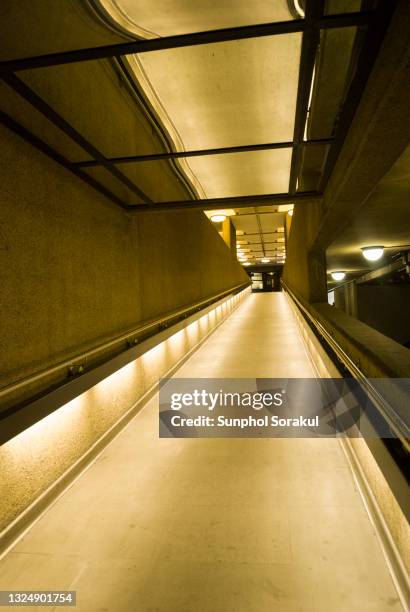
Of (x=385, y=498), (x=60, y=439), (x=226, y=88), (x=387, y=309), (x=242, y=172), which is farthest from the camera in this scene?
(x=387, y=309)

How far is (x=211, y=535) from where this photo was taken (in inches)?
80.6

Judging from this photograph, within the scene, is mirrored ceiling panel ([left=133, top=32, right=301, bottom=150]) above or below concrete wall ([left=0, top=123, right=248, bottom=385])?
above

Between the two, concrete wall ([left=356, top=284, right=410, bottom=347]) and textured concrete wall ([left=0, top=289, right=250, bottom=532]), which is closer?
textured concrete wall ([left=0, top=289, right=250, bottom=532])

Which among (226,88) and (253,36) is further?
(226,88)

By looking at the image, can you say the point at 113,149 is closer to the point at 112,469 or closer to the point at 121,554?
the point at 112,469

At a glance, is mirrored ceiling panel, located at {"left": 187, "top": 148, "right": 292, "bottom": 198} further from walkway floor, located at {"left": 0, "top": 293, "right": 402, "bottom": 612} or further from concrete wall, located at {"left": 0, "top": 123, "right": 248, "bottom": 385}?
walkway floor, located at {"left": 0, "top": 293, "right": 402, "bottom": 612}

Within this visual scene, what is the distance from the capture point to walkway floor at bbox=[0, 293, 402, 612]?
1675mm

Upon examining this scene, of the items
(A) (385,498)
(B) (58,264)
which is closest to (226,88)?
(B) (58,264)

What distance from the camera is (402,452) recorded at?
1.77 m

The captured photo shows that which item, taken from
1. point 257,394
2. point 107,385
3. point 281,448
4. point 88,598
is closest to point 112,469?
point 107,385

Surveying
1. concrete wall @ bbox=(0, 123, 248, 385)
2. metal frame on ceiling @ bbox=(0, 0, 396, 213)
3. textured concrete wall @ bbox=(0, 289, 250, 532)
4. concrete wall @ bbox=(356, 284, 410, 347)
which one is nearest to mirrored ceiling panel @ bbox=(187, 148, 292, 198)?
concrete wall @ bbox=(0, 123, 248, 385)

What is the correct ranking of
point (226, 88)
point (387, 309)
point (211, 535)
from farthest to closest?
1. point (387, 309)
2. point (226, 88)
3. point (211, 535)

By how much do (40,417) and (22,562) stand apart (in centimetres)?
72

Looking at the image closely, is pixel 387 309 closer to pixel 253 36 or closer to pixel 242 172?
pixel 242 172
